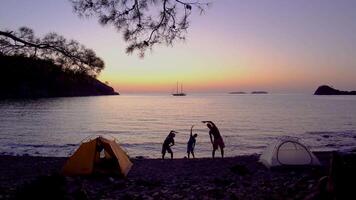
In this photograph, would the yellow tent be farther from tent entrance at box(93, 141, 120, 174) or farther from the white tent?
the white tent

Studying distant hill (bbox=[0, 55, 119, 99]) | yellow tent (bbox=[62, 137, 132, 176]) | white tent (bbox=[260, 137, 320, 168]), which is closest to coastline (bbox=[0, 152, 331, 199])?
white tent (bbox=[260, 137, 320, 168])

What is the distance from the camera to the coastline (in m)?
10.7

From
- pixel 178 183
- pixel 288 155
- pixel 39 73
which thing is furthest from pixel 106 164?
pixel 39 73

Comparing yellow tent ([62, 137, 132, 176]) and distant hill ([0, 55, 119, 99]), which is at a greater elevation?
distant hill ([0, 55, 119, 99])

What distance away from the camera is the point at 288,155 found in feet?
58.6

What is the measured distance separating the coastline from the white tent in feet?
1.41

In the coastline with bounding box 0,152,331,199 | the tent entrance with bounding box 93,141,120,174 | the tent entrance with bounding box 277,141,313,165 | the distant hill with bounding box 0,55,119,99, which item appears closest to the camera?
the distant hill with bounding box 0,55,119,99

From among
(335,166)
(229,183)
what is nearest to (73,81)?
(335,166)

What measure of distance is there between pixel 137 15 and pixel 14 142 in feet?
123

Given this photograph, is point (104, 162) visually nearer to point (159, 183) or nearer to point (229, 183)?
point (159, 183)

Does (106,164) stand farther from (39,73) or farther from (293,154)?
(39,73)

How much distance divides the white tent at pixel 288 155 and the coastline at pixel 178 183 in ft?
1.41

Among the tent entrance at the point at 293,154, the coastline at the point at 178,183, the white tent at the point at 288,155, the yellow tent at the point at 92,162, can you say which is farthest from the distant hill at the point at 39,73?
the tent entrance at the point at 293,154

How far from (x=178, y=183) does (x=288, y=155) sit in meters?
6.02
